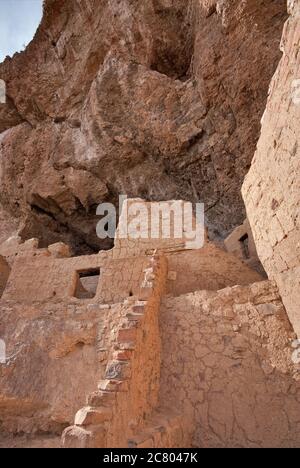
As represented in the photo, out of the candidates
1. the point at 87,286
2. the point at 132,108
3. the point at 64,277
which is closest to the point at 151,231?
the point at 64,277

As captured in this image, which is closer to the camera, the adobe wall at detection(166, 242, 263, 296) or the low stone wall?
the adobe wall at detection(166, 242, 263, 296)

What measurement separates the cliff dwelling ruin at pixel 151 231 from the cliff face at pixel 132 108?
2.2 inches

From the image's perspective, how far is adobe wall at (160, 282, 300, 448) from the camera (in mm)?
3201

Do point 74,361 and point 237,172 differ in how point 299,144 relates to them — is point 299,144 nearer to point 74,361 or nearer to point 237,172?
point 74,361

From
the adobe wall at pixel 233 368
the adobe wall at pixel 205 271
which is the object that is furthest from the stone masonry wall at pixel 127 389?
the adobe wall at pixel 205 271

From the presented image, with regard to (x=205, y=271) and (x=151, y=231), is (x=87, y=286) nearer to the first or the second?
(x=151, y=231)

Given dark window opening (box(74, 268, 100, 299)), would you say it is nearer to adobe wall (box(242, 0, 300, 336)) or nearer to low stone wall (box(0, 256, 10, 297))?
low stone wall (box(0, 256, 10, 297))

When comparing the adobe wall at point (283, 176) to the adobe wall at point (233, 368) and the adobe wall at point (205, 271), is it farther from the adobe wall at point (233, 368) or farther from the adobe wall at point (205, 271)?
the adobe wall at point (205, 271)

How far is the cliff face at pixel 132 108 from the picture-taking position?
989cm

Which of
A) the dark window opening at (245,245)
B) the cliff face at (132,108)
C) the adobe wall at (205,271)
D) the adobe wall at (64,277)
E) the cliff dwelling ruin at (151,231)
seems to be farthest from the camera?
the cliff face at (132,108)

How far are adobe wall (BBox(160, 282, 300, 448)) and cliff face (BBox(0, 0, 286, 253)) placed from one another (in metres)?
7.48

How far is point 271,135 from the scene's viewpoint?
392cm

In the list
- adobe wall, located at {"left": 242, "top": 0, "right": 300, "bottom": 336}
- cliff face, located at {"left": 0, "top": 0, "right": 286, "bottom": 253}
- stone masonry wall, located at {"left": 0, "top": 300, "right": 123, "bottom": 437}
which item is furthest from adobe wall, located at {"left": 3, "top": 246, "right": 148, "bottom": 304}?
cliff face, located at {"left": 0, "top": 0, "right": 286, "bottom": 253}

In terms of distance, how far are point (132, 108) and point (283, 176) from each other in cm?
926
